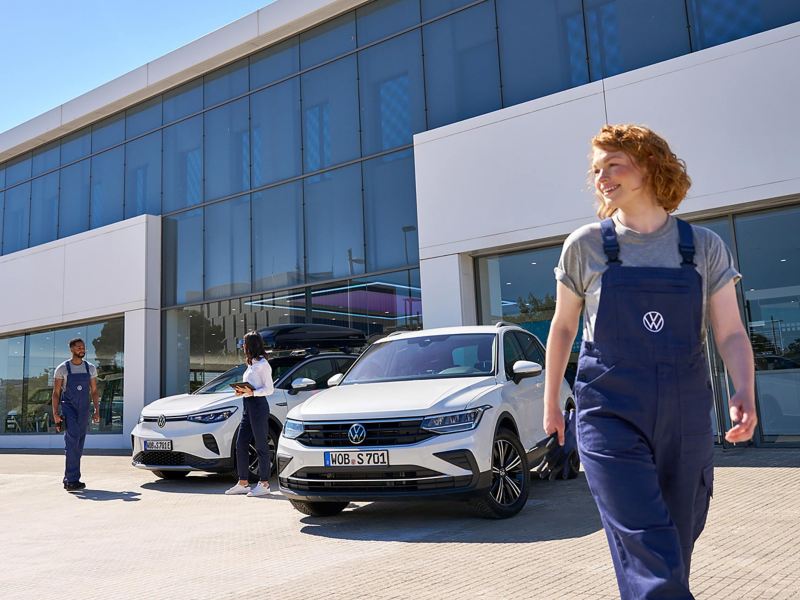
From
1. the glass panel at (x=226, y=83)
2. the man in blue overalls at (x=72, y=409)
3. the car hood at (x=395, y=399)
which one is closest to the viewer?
the car hood at (x=395, y=399)

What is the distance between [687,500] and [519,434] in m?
4.27

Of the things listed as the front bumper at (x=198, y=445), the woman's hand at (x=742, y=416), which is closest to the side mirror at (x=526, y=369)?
the woman's hand at (x=742, y=416)

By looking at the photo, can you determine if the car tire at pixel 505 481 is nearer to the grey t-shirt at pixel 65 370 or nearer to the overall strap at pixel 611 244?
the overall strap at pixel 611 244

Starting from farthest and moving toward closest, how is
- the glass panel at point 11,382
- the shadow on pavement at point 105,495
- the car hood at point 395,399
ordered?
1. the glass panel at point 11,382
2. the shadow on pavement at point 105,495
3. the car hood at point 395,399

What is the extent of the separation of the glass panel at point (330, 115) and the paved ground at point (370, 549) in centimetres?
860

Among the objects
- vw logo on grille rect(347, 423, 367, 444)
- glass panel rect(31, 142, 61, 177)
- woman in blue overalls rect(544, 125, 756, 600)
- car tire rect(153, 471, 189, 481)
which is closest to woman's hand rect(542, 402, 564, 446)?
woman in blue overalls rect(544, 125, 756, 600)

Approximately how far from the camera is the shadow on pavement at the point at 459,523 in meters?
5.58

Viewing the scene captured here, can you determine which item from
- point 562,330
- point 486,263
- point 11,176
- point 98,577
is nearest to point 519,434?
point 98,577

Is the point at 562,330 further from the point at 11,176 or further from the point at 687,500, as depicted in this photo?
the point at 11,176

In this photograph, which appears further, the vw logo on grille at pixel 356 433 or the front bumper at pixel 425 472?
the vw logo on grille at pixel 356 433

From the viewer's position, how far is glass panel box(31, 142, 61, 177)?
858 inches

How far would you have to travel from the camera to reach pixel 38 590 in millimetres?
4617

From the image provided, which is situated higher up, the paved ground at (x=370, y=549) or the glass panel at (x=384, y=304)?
the glass panel at (x=384, y=304)

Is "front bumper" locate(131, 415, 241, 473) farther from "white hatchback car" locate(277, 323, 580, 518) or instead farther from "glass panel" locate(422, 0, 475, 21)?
"glass panel" locate(422, 0, 475, 21)
